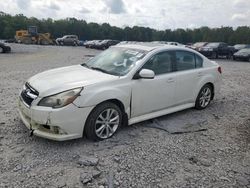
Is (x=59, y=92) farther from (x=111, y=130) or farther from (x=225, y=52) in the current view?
(x=225, y=52)

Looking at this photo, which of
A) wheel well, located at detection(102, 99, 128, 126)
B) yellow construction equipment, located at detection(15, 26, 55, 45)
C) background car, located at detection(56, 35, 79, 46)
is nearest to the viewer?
wheel well, located at detection(102, 99, 128, 126)

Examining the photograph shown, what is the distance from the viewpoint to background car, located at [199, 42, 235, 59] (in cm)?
2766

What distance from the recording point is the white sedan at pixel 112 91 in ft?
14.0

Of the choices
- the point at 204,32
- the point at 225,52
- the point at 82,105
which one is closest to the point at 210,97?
the point at 82,105

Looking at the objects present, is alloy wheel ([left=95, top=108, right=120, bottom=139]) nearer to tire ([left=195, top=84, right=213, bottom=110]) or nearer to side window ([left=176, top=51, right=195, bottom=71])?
side window ([left=176, top=51, right=195, bottom=71])

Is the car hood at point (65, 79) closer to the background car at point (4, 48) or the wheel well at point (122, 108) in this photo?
the wheel well at point (122, 108)

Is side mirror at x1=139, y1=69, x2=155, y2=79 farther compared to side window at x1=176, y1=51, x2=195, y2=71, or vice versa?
side window at x1=176, y1=51, x2=195, y2=71

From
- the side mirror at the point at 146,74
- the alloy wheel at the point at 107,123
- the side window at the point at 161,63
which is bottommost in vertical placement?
the alloy wheel at the point at 107,123

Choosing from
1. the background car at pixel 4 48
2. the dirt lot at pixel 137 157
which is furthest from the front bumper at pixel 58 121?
the background car at pixel 4 48

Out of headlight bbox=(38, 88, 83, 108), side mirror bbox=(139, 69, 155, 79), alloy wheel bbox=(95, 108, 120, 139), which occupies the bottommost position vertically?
alloy wheel bbox=(95, 108, 120, 139)

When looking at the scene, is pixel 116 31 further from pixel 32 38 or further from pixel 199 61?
pixel 199 61

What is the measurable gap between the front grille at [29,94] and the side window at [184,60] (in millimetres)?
2859

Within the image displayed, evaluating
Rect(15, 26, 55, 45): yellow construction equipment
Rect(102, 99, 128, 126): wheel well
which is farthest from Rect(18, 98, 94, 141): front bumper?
Rect(15, 26, 55, 45): yellow construction equipment

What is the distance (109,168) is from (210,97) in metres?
3.86
